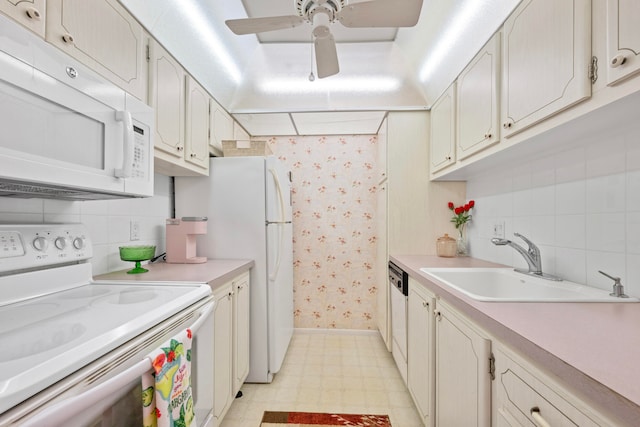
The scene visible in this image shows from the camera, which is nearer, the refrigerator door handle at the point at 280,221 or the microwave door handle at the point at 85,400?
the microwave door handle at the point at 85,400

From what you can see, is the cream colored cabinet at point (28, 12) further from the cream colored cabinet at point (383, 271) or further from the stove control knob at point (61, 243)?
the cream colored cabinet at point (383, 271)

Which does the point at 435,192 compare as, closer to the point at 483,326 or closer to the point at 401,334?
the point at 401,334

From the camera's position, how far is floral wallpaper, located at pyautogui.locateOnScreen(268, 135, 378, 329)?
3.12 m

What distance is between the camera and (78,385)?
593 millimetres

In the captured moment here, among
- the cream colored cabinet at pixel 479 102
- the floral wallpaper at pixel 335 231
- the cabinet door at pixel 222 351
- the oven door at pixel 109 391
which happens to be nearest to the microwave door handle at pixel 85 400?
the oven door at pixel 109 391

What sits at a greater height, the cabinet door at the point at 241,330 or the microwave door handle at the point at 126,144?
the microwave door handle at the point at 126,144

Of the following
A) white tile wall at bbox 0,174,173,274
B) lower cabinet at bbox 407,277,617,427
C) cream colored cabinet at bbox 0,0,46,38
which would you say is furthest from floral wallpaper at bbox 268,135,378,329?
cream colored cabinet at bbox 0,0,46,38

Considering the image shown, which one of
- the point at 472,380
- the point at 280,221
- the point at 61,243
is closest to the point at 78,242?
the point at 61,243

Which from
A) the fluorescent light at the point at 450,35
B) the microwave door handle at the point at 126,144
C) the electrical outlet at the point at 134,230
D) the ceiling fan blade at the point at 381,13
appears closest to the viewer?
the microwave door handle at the point at 126,144

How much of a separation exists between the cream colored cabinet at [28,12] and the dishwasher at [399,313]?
2044 mm

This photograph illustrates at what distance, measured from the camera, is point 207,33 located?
193 centimetres

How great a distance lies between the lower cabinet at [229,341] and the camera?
154 centimetres

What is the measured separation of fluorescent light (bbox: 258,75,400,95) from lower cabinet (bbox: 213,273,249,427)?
62.5 inches

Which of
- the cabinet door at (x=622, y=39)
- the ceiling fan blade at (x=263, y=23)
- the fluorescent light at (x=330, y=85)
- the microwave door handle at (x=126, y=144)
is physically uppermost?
the fluorescent light at (x=330, y=85)
